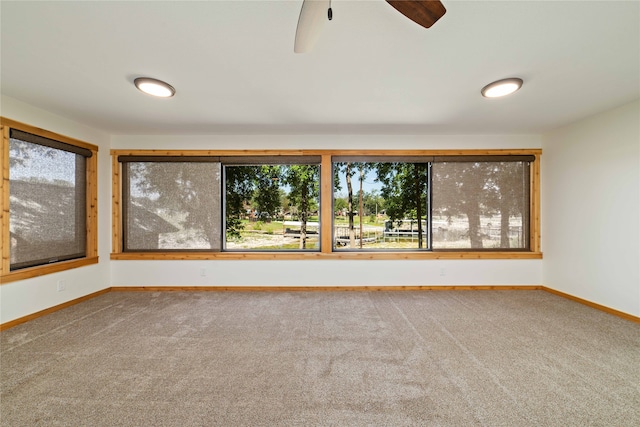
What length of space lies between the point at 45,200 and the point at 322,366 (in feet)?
12.2

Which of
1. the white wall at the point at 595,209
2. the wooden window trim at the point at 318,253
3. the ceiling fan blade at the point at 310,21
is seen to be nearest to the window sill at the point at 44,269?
the wooden window trim at the point at 318,253

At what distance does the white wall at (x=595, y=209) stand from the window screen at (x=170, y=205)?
498 centimetres

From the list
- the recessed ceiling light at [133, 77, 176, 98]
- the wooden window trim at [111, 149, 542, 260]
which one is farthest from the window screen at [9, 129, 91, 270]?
the recessed ceiling light at [133, 77, 176, 98]

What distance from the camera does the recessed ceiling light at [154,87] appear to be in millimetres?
2205

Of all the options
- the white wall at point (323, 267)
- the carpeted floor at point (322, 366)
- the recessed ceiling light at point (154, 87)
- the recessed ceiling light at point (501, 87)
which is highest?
the recessed ceiling light at point (154, 87)

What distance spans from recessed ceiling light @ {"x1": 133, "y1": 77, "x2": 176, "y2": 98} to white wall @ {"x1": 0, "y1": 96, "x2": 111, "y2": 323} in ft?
5.49

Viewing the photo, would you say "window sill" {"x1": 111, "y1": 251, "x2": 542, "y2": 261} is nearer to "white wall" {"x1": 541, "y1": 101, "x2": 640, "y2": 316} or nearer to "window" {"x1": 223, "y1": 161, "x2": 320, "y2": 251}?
"window" {"x1": 223, "y1": 161, "x2": 320, "y2": 251}

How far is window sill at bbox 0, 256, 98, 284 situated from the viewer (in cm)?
263

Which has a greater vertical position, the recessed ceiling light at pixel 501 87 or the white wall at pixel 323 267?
the recessed ceiling light at pixel 501 87

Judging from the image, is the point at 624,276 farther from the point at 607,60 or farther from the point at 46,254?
the point at 46,254

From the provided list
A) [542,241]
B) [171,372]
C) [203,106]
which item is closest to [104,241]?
[203,106]

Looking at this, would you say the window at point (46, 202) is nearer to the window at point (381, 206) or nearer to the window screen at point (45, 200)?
the window screen at point (45, 200)

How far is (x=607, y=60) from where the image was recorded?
195 cm

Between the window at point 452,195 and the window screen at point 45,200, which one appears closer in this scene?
the window screen at point 45,200
